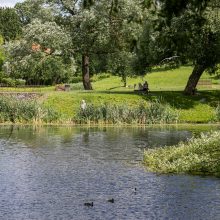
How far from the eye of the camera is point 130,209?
21.6m

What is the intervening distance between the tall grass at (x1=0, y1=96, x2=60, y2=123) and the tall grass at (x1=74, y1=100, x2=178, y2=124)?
2.93 meters

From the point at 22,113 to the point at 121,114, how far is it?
931 centimetres

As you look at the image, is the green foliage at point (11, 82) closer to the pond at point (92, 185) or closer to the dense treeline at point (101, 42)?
the dense treeline at point (101, 42)

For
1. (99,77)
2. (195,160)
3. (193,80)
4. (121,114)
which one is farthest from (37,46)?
(99,77)

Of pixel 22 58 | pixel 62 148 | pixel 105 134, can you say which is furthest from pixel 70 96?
pixel 62 148

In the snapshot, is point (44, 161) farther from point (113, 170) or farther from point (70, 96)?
point (70, 96)

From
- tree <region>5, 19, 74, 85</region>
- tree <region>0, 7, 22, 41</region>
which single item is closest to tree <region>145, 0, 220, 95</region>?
tree <region>5, 19, 74, 85</region>

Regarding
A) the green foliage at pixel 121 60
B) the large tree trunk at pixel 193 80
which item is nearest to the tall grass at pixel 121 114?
the large tree trunk at pixel 193 80

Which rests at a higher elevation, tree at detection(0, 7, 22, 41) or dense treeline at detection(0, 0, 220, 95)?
tree at detection(0, 7, 22, 41)

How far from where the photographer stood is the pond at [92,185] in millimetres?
21141

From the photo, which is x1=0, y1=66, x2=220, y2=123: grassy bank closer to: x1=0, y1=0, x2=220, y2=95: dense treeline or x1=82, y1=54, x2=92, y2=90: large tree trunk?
x1=0, y1=0, x2=220, y2=95: dense treeline

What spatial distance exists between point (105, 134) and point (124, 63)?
84.7 feet

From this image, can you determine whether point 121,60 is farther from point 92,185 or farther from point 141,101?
point 92,185

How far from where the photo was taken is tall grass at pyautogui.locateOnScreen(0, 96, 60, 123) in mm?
55094
